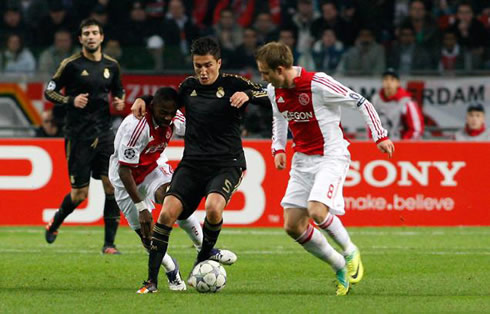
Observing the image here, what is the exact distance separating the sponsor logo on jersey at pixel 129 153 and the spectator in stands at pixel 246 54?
8.54 metres

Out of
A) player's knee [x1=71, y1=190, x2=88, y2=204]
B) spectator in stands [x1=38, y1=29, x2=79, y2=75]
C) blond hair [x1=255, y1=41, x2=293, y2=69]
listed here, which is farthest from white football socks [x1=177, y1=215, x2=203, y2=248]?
spectator in stands [x1=38, y1=29, x2=79, y2=75]

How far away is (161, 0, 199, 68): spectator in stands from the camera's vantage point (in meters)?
17.5

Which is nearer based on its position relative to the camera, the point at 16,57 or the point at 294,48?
the point at 16,57

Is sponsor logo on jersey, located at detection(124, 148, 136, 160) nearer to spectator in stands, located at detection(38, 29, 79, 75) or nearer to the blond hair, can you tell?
the blond hair

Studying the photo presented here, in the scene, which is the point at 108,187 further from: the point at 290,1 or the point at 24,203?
the point at 290,1

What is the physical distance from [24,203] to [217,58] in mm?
6680

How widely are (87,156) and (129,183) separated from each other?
11.1ft

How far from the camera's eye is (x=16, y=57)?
58.3 feet

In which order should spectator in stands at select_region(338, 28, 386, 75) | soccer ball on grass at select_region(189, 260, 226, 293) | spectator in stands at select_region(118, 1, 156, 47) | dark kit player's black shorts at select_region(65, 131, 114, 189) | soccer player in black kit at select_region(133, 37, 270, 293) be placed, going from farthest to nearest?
1. spectator in stands at select_region(118, 1, 156, 47)
2. spectator in stands at select_region(338, 28, 386, 75)
3. dark kit player's black shorts at select_region(65, 131, 114, 189)
4. soccer ball on grass at select_region(189, 260, 226, 293)
5. soccer player in black kit at select_region(133, 37, 270, 293)

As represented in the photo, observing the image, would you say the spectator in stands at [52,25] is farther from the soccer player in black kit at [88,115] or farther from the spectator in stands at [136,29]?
the soccer player in black kit at [88,115]

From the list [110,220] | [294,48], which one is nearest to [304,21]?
[294,48]

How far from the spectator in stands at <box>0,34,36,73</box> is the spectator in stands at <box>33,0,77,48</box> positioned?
0.72 m

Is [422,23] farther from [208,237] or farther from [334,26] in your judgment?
[208,237]

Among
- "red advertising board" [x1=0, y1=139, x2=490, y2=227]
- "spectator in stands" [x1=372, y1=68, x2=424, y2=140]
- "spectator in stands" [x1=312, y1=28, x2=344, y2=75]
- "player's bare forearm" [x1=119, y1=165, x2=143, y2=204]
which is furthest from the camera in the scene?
"spectator in stands" [x1=312, y1=28, x2=344, y2=75]
